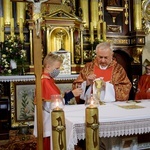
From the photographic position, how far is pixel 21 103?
247 inches

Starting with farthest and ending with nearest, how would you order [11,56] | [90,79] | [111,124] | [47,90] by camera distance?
[11,56], [90,79], [47,90], [111,124]

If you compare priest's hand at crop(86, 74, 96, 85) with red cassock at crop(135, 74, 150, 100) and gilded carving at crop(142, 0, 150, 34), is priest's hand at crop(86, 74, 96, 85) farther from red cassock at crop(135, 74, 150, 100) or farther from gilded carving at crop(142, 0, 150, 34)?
gilded carving at crop(142, 0, 150, 34)

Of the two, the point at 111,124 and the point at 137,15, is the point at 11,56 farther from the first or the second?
the point at 111,124

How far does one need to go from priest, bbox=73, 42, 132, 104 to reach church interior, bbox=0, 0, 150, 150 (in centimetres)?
174

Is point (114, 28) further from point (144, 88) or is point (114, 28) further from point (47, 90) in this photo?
point (47, 90)

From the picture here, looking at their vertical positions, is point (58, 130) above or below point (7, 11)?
below

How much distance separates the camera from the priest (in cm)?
363

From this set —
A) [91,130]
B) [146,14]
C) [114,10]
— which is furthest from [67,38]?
[91,130]

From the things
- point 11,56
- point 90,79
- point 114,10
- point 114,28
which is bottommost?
point 90,79

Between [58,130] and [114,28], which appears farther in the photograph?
[114,28]

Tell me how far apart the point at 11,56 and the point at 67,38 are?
1.59 meters

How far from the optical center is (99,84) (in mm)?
3500

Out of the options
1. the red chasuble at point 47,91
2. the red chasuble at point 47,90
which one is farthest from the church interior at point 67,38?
the red chasuble at point 47,90

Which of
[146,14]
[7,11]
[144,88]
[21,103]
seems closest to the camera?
[21,103]
